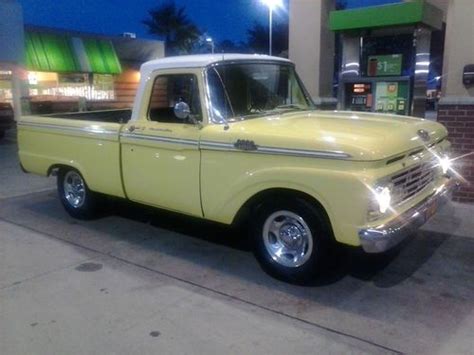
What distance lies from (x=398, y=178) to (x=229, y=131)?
5.14ft

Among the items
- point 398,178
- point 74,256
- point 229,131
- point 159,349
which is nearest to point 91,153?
point 74,256

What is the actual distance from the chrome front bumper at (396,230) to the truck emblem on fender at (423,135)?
21.8 inches

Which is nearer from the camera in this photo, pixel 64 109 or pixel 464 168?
pixel 464 168

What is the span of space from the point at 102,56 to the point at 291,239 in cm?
2240

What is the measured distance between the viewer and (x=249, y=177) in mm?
4375

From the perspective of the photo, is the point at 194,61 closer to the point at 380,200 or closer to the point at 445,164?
the point at 380,200

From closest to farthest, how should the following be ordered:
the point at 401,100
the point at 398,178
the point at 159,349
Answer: the point at 159,349
the point at 398,178
the point at 401,100

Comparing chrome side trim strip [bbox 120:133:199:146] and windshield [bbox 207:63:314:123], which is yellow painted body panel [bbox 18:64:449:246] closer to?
chrome side trim strip [bbox 120:133:199:146]

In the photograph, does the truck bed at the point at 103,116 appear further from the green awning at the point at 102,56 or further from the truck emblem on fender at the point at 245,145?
the green awning at the point at 102,56

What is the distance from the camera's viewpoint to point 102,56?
80.3 feet

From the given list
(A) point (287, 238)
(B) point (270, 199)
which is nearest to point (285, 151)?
(B) point (270, 199)

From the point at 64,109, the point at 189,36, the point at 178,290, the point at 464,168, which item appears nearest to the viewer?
the point at 178,290

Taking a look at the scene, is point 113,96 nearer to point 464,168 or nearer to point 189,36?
point 464,168

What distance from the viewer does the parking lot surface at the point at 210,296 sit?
11.4 feet
